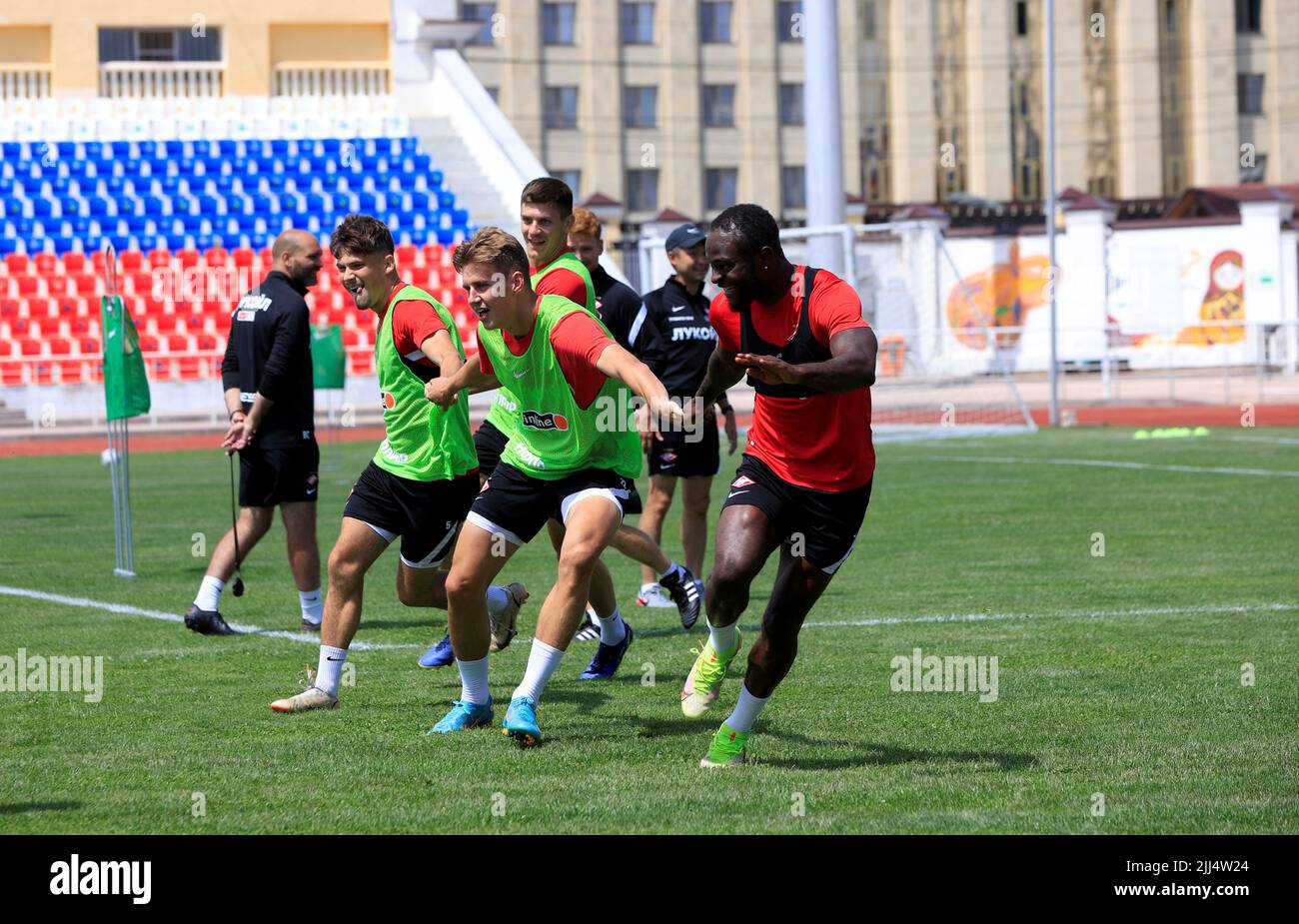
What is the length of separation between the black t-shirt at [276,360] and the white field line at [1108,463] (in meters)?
11.8

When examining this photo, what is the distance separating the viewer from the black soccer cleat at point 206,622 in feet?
32.5

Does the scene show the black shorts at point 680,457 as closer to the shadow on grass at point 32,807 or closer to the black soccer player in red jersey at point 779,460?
the black soccer player in red jersey at point 779,460

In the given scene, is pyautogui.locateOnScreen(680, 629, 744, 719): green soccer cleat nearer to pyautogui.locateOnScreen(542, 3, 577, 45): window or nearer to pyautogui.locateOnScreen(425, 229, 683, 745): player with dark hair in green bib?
pyautogui.locateOnScreen(425, 229, 683, 745): player with dark hair in green bib

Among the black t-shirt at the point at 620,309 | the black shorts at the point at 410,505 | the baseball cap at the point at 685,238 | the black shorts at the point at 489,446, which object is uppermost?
the baseball cap at the point at 685,238

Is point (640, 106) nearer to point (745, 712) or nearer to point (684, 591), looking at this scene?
point (684, 591)

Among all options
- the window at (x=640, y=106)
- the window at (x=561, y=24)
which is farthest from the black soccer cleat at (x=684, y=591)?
the window at (x=561, y=24)

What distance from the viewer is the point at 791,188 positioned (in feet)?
259

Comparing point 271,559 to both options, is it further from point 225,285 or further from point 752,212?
point 225,285

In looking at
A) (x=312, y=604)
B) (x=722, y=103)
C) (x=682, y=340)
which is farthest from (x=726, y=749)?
(x=722, y=103)

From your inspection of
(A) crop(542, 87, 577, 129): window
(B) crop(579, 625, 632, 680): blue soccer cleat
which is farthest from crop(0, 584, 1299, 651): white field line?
(A) crop(542, 87, 577, 129): window

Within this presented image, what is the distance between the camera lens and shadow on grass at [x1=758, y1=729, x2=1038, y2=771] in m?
6.51

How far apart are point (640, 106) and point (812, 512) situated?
7181 centimetres

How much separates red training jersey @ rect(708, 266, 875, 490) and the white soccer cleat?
2337 mm

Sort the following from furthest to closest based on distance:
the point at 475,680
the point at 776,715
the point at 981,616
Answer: the point at 981,616, the point at 776,715, the point at 475,680
